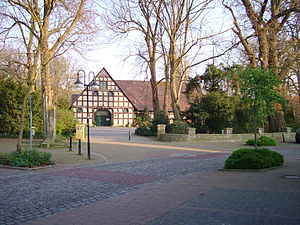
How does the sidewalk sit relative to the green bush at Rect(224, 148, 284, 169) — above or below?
below

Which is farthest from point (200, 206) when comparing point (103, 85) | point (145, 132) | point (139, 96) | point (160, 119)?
point (139, 96)

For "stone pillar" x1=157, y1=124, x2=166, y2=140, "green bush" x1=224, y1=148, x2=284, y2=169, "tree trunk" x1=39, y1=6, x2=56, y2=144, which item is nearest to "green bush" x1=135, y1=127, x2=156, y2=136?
"stone pillar" x1=157, y1=124, x2=166, y2=140

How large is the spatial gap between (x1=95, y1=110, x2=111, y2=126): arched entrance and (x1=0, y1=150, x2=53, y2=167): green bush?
Result: 152ft

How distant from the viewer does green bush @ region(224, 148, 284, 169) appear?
10703 millimetres

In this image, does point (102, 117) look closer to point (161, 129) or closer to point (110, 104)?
point (110, 104)

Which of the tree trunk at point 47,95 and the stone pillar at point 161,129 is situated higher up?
the tree trunk at point 47,95

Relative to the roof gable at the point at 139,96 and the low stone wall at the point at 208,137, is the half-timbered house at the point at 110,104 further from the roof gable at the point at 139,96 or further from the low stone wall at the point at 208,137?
the low stone wall at the point at 208,137

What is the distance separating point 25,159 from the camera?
475 inches

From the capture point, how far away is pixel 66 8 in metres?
17.3

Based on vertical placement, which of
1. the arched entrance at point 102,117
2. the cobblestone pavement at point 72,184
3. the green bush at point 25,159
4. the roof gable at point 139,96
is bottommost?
the cobblestone pavement at point 72,184

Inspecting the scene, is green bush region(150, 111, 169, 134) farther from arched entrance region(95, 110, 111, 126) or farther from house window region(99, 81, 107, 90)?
arched entrance region(95, 110, 111, 126)

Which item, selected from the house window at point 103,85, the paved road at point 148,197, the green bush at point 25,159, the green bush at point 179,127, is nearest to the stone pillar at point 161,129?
the green bush at point 179,127

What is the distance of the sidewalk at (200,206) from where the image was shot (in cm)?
539

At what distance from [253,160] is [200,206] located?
5108 millimetres
